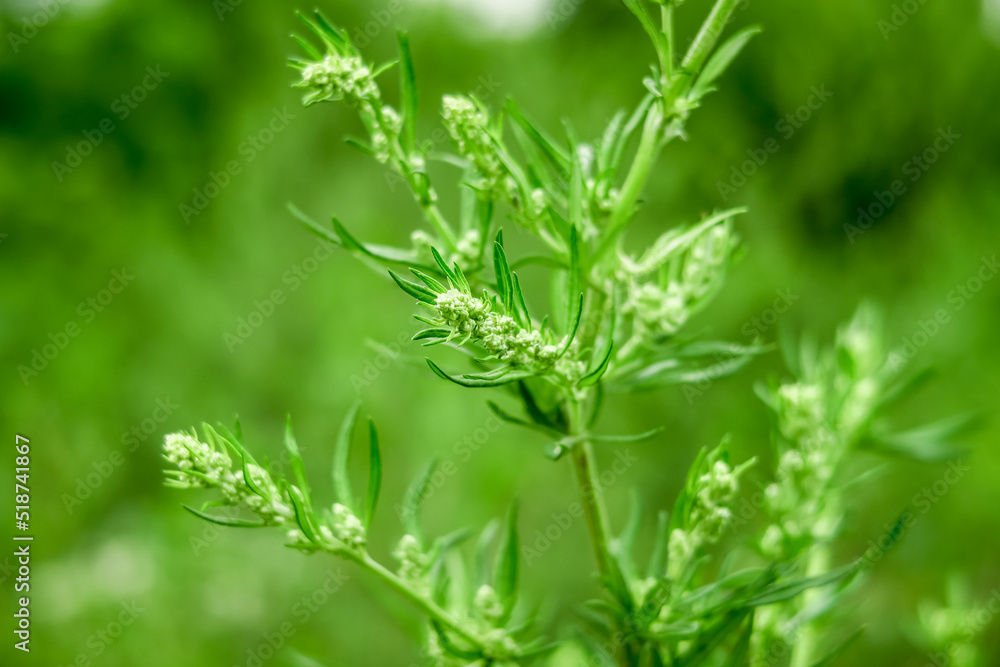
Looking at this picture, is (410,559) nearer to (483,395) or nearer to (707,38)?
(707,38)

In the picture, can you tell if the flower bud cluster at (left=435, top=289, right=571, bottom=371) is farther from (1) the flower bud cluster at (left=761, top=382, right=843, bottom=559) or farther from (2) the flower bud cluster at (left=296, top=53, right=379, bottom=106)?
(1) the flower bud cluster at (left=761, top=382, right=843, bottom=559)

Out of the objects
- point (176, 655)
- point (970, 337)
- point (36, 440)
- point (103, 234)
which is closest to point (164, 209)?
point (103, 234)

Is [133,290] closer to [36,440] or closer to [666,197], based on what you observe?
[36,440]

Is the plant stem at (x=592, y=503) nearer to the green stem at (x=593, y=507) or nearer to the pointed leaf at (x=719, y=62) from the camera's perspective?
the green stem at (x=593, y=507)

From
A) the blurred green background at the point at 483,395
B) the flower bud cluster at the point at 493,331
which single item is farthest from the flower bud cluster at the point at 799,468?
the blurred green background at the point at 483,395

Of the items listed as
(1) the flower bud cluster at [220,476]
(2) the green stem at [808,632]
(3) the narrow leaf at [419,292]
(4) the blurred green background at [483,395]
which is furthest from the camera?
(4) the blurred green background at [483,395]

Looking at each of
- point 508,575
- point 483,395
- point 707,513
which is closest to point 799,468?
point 707,513
